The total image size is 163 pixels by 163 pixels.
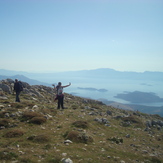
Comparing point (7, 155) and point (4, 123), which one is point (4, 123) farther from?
point (7, 155)

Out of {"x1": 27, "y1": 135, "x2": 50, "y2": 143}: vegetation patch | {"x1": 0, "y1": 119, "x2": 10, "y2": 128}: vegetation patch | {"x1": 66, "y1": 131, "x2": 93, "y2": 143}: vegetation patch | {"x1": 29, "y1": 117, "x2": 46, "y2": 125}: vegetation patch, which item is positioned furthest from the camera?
{"x1": 29, "y1": 117, "x2": 46, "y2": 125}: vegetation patch

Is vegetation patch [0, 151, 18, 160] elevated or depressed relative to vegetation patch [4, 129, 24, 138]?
elevated

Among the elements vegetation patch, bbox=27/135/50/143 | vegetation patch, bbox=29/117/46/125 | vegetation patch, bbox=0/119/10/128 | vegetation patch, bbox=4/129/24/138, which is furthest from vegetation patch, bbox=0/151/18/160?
vegetation patch, bbox=29/117/46/125

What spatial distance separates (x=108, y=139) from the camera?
12727mm

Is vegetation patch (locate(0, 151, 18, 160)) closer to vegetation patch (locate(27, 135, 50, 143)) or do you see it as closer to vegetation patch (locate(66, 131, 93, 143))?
vegetation patch (locate(27, 135, 50, 143))

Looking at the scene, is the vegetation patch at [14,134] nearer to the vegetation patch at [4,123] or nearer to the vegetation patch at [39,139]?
the vegetation patch at [39,139]

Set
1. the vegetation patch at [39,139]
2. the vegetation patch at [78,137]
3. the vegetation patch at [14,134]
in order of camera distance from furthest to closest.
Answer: the vegetation patch at [78,137] → the vegetation patch at [14,134] → the vegetation patch at [39,139]

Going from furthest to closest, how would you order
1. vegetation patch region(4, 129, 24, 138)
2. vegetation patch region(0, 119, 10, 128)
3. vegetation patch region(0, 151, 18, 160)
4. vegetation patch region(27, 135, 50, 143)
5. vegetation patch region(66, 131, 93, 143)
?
vegetation patch region(0, 119, 10, 128)
vegetation patch region(66, 131, 93, 143)
vegetation patch region(4, 129, 24, 138)
vegetation patch region(27, 135, 50, 143)
vegetation patch region(0, 151, 18, 160)

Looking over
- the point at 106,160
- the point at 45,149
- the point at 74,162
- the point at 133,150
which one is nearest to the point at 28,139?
the point at 45,149

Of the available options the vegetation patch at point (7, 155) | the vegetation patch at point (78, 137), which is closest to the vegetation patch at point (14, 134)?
the vegetation patch at point (7, 155)

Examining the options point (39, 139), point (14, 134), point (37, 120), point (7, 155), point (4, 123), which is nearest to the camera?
point (7, 155)

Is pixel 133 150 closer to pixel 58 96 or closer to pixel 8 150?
pixel 8 150

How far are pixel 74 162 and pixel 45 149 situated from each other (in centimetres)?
221

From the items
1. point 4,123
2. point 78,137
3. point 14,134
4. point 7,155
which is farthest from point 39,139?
point 4,123
